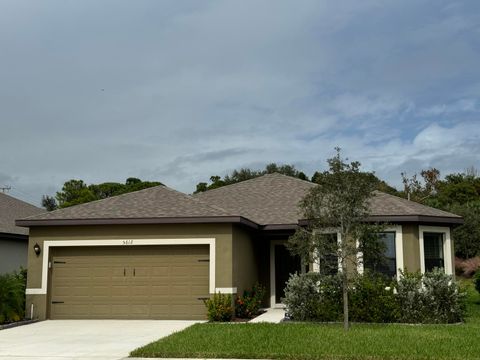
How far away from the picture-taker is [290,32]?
1504 cm

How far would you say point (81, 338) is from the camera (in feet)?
39.0

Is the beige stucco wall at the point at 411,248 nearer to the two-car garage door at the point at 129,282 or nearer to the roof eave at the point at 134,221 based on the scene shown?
the roof eave at the point at 134,221

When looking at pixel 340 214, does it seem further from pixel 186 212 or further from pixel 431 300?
pixel 186 212

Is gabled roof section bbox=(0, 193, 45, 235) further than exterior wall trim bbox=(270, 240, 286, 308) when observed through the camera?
Yes

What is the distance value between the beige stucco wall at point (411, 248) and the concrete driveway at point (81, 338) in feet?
20.6

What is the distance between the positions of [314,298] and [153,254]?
4854 millimetres

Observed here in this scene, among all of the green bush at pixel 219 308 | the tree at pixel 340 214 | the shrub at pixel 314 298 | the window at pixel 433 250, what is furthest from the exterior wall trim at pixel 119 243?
the window at pixel 433 250

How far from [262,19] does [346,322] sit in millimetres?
7870

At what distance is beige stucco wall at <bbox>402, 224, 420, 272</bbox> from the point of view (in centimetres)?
1550

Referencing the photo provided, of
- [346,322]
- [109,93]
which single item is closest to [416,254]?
[346,322]

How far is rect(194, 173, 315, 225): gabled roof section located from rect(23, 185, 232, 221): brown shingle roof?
2177mm

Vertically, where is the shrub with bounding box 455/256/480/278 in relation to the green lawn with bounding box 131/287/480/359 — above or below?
above

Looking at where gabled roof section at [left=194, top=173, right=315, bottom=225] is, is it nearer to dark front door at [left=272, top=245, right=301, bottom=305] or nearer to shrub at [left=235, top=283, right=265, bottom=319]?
dark front door at [left=272, top=245, right=301, bottom=305]

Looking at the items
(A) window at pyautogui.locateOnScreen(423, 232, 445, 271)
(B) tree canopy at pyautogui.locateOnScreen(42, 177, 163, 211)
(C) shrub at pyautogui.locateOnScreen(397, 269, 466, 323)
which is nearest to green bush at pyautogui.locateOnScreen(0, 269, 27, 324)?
(C) shrub at pyautogui.locateOnScreen(397, 269, 466, 323)
